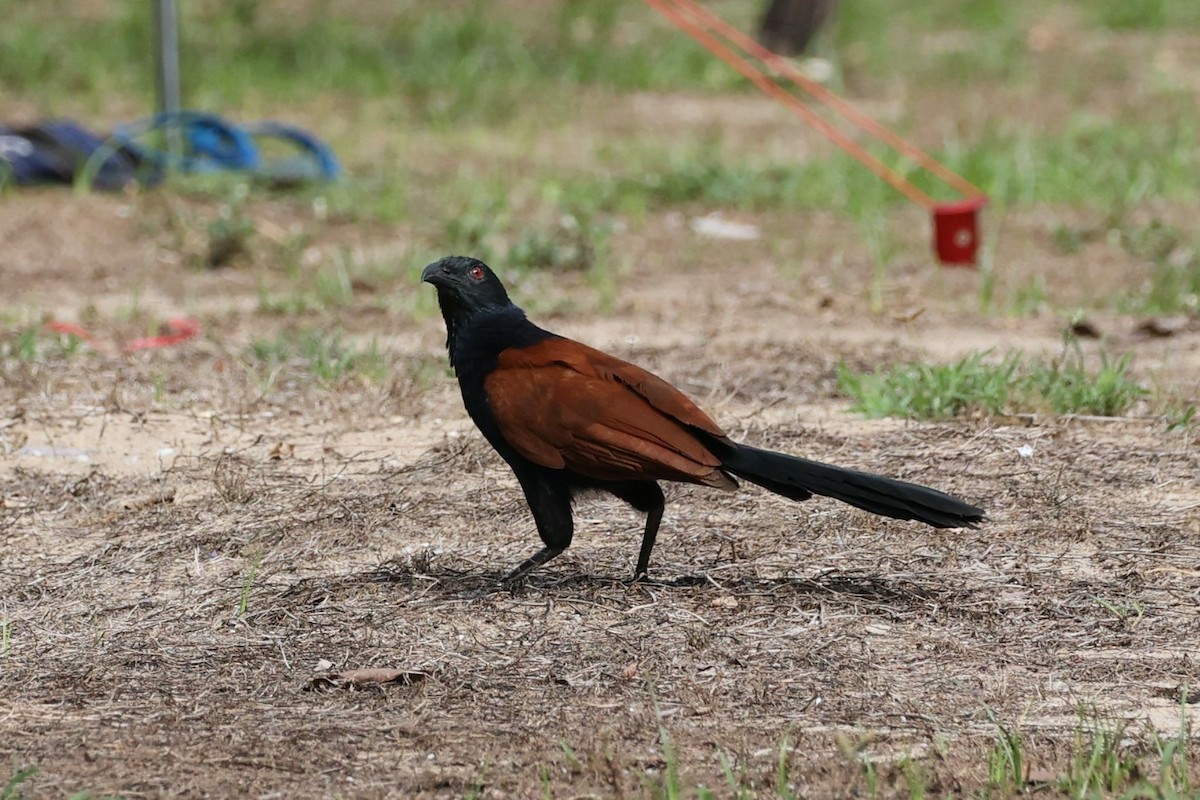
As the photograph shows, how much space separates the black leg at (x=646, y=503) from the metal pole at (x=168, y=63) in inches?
256

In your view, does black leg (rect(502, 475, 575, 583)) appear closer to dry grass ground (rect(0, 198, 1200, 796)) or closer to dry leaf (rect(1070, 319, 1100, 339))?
dry grass ground (rect(0, 198, 1200, 796))

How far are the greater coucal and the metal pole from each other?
6307mm

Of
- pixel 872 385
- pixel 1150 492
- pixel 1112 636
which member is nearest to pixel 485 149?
pixel 872 385

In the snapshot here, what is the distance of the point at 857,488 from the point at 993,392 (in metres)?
1.69

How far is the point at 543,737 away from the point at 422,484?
1.80 m

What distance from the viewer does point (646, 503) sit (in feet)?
13.3

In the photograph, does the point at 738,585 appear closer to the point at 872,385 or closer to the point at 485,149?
the point at 872,385

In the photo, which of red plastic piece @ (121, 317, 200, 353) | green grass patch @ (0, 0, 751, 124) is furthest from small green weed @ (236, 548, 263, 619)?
green grass patch @ (0, 0, 751, 124)

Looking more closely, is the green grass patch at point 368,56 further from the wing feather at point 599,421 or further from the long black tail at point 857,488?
the long black tail at point 857,488

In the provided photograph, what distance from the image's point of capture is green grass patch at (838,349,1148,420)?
5.34 m

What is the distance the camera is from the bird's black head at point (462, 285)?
13.3 feet

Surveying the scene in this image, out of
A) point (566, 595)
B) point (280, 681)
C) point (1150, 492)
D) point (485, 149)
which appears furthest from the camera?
point (485, 149)

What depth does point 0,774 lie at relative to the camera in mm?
3023

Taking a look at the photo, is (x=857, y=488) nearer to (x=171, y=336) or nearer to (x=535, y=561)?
(x=535, y=561)
